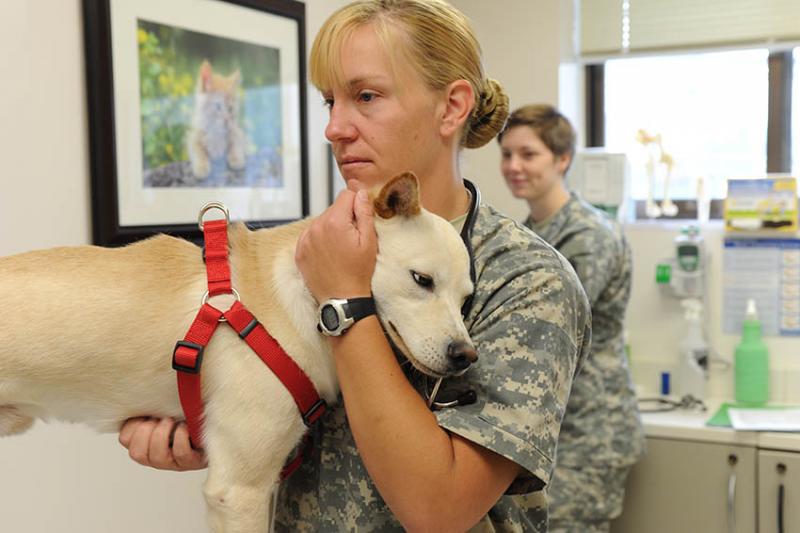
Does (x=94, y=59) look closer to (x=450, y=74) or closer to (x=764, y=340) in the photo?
(x=450, y=74)

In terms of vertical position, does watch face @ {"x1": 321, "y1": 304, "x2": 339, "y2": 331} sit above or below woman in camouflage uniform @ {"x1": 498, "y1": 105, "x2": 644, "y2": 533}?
above

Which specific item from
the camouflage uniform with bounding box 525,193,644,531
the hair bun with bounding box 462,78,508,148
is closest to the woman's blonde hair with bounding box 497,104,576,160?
the camouflage uniform with bounding box 525,193,644,531

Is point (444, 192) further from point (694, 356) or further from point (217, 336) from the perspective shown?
point (694, 356)

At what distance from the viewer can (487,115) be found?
1197 mm

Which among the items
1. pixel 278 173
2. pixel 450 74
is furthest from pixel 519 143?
pixel 450 74

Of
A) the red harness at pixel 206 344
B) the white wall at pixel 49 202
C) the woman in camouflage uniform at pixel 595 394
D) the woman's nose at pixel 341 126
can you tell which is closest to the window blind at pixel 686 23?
the woman in camouflage uniform at pixel 595 394

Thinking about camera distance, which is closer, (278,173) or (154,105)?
(154,105)

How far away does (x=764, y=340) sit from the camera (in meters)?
2.98

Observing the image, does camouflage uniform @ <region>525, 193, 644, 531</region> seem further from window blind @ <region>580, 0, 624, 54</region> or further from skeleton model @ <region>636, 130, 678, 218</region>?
window blind @ <region>580, 0, 624, 54</region>

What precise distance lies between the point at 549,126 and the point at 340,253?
72.5 inches

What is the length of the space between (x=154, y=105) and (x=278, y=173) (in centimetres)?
56

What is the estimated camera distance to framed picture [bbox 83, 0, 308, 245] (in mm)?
1959

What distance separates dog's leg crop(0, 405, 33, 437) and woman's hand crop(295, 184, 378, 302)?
1.40ft

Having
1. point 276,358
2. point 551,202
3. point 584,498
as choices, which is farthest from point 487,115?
point 584,498
